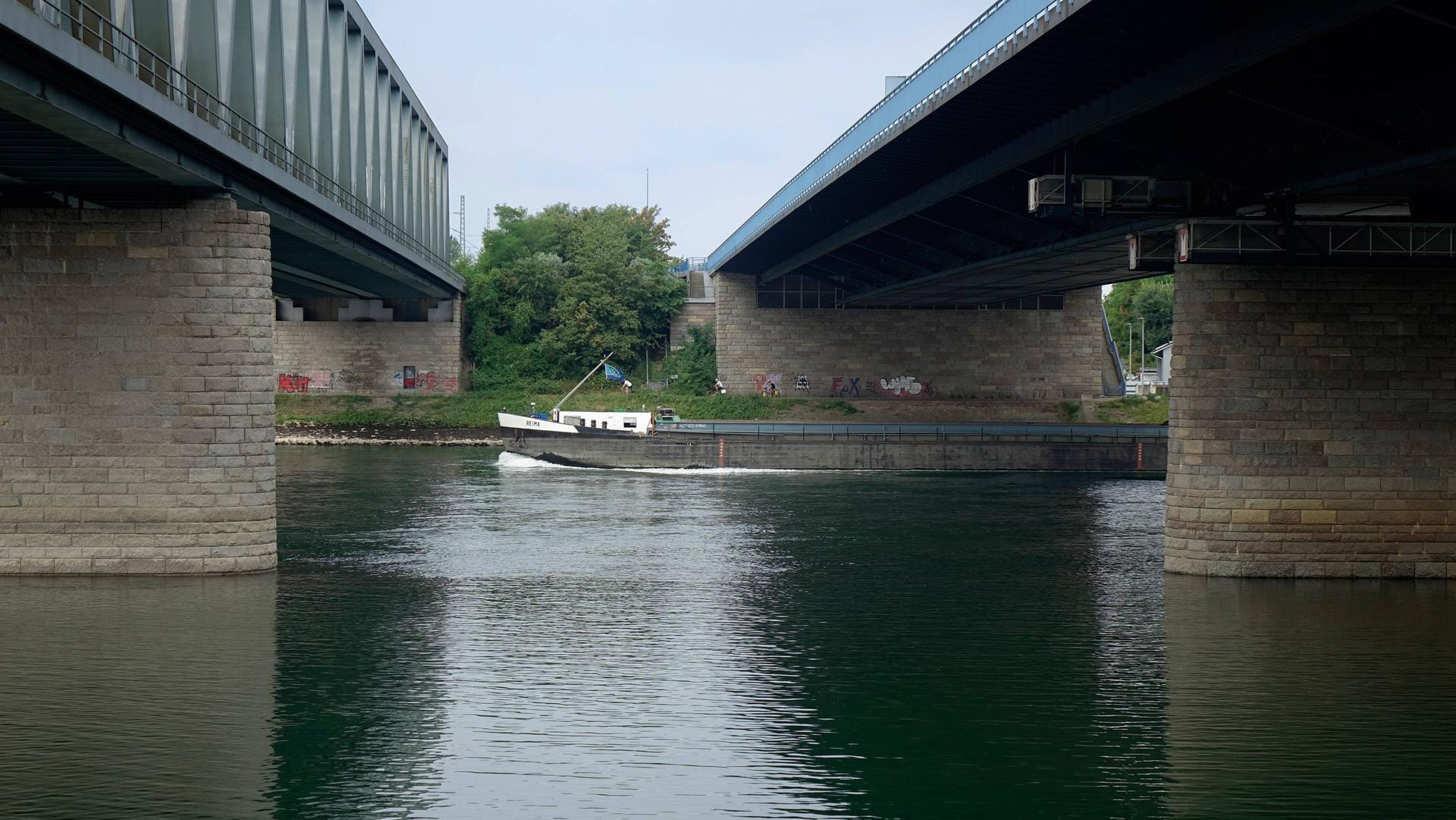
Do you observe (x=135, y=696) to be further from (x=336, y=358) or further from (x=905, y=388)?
(x=905, y=388)

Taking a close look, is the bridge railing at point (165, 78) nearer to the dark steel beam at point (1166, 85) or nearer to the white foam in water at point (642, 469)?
the dark steel beam at point (1166, 85)

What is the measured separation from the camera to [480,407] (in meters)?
72.6

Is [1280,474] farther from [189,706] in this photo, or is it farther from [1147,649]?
[189,706]

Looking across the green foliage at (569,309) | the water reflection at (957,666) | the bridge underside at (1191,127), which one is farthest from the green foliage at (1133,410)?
the water reflection at (957,666)

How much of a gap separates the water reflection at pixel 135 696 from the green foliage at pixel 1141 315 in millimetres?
97054

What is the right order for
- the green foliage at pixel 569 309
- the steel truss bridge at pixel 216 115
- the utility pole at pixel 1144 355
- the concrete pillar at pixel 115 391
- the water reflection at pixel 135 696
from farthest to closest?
the utility pole at pixel 1144 355 → the green foliage at pixel 569 309 → the concrete pillar at pixel 115 391 → the steel truss bridge at pixel 216 115 → the water reflection at pixel 135 696

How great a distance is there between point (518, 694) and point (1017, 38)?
14.2 meters

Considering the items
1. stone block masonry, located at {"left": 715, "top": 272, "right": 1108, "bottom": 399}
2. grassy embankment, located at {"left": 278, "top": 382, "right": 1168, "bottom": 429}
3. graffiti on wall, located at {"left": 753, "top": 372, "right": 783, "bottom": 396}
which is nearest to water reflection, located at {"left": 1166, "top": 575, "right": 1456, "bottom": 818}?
grassy embankment, located at {"left": 278, "top": 382, "right": 1168, "bottom": 429}

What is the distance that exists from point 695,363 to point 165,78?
179 feet

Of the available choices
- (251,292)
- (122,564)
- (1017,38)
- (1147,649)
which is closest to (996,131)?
(1017,38)

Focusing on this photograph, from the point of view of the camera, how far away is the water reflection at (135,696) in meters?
13.9

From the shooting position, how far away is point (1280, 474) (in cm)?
2634

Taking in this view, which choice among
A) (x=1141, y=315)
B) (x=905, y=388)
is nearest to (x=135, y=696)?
(x=905, y=388)

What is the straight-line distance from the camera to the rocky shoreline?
69.8 m
